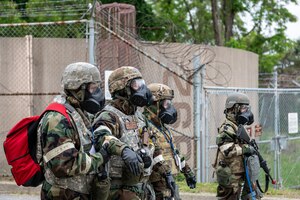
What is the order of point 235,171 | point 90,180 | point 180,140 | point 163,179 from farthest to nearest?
point 180,140
point 235,171
point 163,179
point 90,180

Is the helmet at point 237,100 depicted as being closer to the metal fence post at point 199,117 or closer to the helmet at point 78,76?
the metal fence post at point 199,117

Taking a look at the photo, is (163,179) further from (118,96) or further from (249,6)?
(249,6)

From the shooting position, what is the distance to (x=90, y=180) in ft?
13.7

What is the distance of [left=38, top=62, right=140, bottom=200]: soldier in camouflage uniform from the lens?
3875 millimetres

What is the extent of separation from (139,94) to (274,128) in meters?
6.45

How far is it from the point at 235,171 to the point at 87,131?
122 inches

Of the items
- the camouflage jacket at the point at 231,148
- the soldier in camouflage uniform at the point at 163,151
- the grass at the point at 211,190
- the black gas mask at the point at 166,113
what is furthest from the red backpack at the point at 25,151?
the grass at the point at 211,190

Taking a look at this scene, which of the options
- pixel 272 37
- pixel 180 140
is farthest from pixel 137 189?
pixel 272 37

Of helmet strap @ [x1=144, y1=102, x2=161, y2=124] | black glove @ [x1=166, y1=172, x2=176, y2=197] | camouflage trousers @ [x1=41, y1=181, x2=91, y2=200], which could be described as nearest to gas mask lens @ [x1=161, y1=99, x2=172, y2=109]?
helmet strap @ [x1=144, y1=102, x2=161, y2=124]

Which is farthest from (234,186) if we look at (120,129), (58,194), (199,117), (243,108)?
(58,194)

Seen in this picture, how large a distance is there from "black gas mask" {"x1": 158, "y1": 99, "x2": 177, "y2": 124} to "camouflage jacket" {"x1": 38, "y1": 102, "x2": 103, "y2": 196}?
1.95 metres

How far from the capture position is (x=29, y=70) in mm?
9328

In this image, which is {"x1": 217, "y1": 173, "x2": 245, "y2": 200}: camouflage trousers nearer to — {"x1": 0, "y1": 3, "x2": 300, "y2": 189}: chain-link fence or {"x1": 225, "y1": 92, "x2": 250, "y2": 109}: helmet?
{"x1": 225, "y1": 92, "x2": 250, "y2": 109}: helmet

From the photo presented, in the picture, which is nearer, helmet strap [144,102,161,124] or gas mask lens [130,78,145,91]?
gas mask lens [130,78,145,91]
